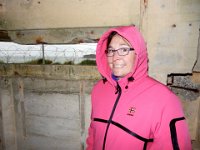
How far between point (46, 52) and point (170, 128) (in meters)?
2.22

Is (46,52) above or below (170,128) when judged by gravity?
above

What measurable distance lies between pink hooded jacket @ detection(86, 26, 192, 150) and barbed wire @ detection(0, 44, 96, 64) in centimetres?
116

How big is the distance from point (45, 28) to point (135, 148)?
6.71 ft

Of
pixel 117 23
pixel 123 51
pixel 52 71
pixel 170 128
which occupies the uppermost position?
pixel 117 23

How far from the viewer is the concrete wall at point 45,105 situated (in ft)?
9.68

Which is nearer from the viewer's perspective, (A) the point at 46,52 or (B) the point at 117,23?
(B) the point at 117,23

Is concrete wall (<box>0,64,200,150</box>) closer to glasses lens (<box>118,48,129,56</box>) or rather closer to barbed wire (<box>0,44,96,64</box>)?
barbed wire (<box>0,44,96,64</box>)

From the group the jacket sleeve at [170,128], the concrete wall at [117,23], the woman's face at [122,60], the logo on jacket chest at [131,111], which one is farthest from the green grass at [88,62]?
the jacket sleeve at [170,128]

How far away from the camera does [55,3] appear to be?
2645 millimetres

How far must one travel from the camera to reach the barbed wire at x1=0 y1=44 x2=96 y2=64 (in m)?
2.88

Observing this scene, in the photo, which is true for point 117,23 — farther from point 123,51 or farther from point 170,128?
point 170,128

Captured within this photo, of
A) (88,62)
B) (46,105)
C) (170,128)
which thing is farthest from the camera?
(46,105)

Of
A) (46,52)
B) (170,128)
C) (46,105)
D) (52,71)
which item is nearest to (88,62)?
(52,71)

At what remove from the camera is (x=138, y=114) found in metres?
1.50
